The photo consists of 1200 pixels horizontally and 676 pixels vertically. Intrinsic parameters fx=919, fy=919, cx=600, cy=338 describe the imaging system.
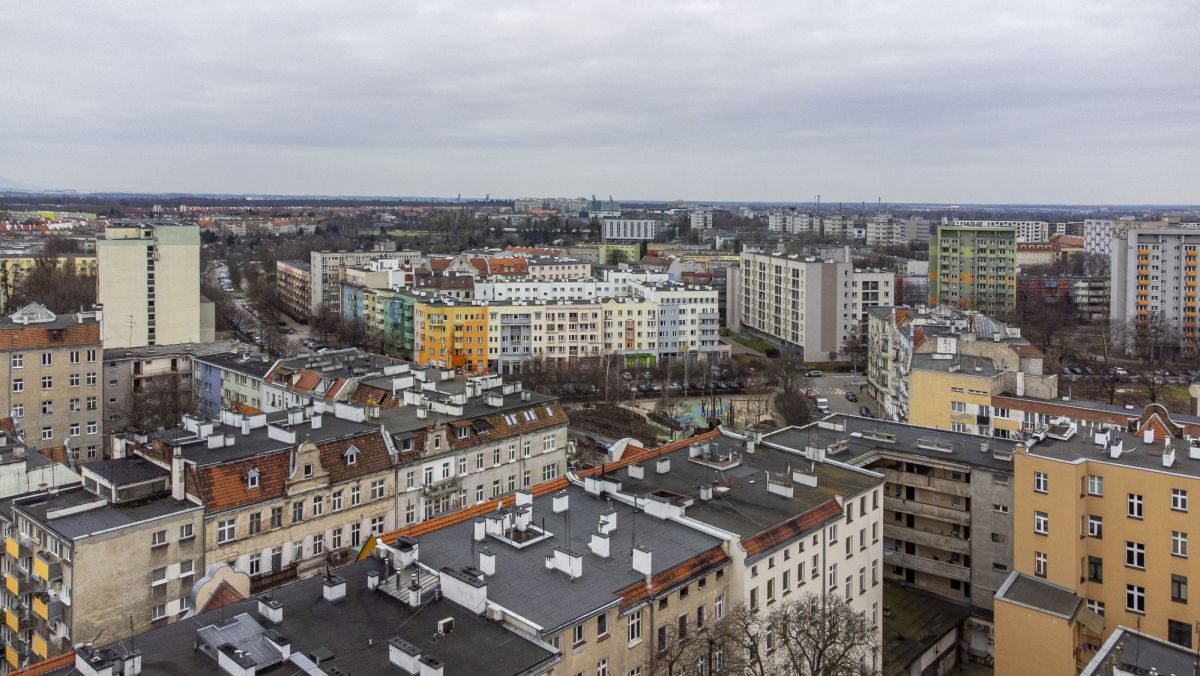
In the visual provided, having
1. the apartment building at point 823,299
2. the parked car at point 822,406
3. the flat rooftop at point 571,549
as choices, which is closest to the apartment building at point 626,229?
the apartment building at point 823,299

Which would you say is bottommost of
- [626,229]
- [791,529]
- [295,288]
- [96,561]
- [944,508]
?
[944,508]

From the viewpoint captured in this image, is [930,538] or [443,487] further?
[443,487]

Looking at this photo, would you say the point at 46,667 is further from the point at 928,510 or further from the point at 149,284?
the point at 149,284

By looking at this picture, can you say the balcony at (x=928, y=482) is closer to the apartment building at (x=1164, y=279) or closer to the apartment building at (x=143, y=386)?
the apartment building at (x=143, y=386)

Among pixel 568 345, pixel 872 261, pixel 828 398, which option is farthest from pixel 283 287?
pixel 872 261

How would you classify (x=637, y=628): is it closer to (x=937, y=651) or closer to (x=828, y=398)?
(x=937, y=651)

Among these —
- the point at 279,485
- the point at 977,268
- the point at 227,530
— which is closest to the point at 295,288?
the point at 977,268
